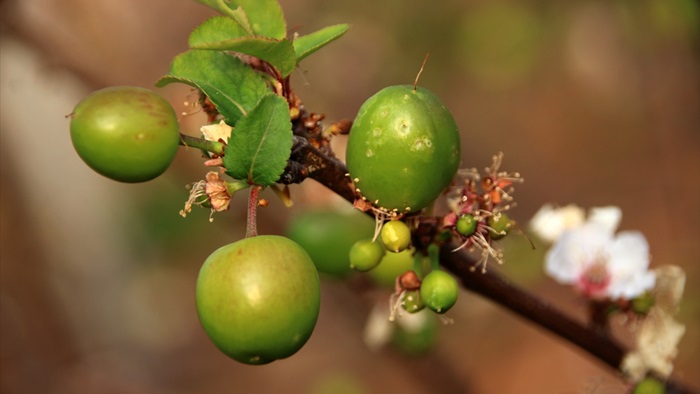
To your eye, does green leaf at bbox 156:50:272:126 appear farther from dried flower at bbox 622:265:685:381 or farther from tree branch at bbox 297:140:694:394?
dried flower at bbox 622:265:685:381

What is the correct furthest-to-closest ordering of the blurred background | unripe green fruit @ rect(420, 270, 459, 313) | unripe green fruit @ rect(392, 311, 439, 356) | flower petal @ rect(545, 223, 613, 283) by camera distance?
the blurred background
unripe green fruit @ rect(392, 311, 439, 356)
flower petal @ rect(545, 223, 613, 283)
unripe green fruit @ rect(420, 270, 459, 313)

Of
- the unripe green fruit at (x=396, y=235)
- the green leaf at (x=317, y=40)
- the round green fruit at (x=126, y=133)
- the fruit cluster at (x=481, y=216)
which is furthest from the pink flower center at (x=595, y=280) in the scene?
the round green fruit at (x=126, y=133)

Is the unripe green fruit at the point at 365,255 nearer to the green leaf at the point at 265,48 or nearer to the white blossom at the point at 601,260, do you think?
the green leaf at the point at 265,48

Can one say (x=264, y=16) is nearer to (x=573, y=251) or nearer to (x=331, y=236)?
(x=331, y=236)

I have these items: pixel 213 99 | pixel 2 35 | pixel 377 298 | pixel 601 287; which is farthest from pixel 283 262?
pixel 2 35

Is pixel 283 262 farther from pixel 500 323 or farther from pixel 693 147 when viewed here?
pixel 693 147

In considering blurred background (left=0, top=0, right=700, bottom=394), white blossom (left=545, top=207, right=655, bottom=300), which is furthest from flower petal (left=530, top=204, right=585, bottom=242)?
blurred background (left=0, top=0, right=700, bottom=394)
